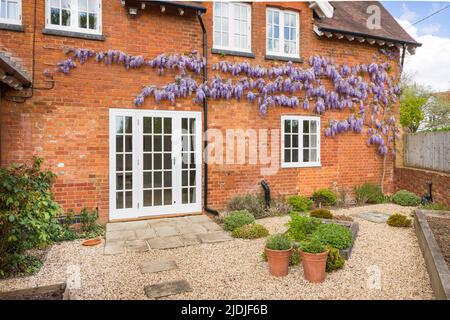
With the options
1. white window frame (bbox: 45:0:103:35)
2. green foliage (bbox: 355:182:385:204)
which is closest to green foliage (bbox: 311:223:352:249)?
green foliage (bbox: 355:182:385:204)

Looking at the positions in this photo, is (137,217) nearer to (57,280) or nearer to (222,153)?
(222,153)

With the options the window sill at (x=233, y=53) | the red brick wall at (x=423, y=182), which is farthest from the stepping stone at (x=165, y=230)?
the red brick wall at (x=423, y=182)

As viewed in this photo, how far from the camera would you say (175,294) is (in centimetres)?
359

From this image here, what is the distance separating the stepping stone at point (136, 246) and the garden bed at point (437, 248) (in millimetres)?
3978

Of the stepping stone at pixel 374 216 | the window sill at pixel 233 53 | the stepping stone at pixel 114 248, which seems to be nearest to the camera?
the stepping stone at pixel 114 248

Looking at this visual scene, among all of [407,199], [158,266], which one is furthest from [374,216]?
[158,266]

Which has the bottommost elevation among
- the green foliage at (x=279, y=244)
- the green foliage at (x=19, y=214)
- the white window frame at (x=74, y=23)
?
the green foliage at (x=279, y=244)

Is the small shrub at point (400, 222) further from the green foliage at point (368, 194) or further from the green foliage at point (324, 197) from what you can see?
the green foliage at point (368, 194)

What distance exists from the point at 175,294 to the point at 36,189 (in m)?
2.41

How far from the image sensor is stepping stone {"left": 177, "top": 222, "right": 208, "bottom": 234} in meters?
6.11

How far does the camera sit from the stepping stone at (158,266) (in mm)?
4273

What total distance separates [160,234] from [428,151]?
7852mm

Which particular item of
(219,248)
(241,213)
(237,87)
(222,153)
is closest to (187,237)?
(219,248)

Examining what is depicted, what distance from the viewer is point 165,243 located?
541 cm
